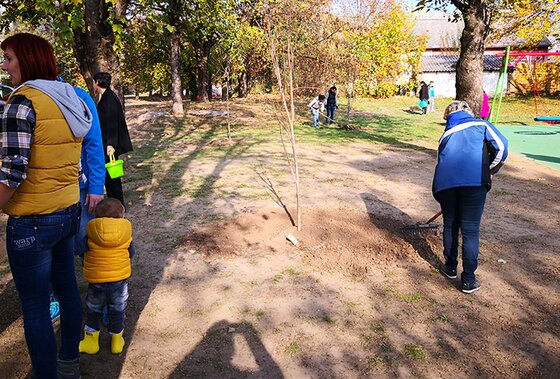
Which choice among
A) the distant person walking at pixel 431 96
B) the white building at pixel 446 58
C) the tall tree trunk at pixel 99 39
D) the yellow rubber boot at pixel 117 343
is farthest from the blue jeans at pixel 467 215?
the white building at pixel 446 58

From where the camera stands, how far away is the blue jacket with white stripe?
3549mm

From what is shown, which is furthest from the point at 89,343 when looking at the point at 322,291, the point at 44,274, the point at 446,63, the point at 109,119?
the point at 446,63

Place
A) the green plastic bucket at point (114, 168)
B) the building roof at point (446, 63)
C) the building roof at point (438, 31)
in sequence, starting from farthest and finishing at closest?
the building roof at point (438, 31)
the building roof at point (446, 63)
the green plastic bucket at point (114, 168)

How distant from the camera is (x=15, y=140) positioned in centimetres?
186

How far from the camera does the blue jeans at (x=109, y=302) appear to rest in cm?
280

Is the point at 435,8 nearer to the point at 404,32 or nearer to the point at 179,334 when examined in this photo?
the point at 179,334

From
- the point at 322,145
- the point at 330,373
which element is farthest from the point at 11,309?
the point at 322,145

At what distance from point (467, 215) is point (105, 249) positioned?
2.98 metres

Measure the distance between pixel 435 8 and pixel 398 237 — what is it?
8.74 m

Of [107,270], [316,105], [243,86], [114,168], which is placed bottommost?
[107,270]

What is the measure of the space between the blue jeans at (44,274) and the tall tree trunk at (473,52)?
9.38 m

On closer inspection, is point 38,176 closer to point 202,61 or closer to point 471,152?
point 471,152

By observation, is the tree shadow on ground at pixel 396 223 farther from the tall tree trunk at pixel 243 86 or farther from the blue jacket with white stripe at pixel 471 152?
the tall tree trunk at pixel 243 86

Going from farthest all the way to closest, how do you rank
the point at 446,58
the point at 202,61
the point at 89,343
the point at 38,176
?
the point at 446,58 < the point at 202,61 < the point at 89,343 < the point at 38,176
